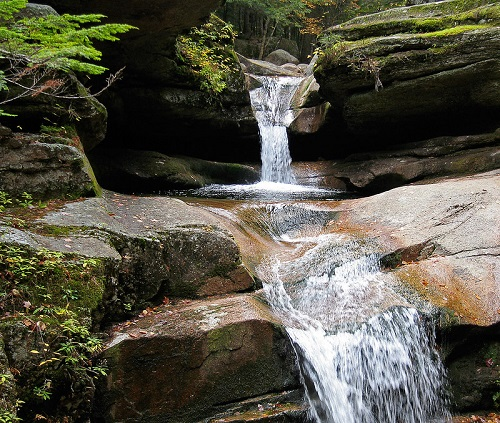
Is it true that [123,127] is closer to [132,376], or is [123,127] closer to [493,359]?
[132,376]

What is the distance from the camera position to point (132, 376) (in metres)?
4.41

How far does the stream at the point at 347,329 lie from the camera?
5141mm

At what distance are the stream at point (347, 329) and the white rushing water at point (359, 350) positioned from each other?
11mm

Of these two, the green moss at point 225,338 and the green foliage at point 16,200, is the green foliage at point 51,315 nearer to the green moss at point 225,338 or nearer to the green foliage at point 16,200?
the green moss at point 225,338

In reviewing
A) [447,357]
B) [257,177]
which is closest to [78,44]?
[447,357]

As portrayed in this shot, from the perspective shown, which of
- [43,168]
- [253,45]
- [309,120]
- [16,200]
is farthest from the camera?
[253,45]

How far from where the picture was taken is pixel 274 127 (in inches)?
603

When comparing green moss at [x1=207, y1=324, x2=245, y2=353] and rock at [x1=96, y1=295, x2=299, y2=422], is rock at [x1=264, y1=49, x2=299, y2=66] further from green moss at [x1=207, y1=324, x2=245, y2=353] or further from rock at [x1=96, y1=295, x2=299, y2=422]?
green moss at [x1=207, y1=324, x2=245, y2=353]

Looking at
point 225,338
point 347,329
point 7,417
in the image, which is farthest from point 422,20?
point 7,417

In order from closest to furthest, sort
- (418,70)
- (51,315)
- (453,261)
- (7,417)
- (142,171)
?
(7,417) < (51,315) < (453,261) < (418,70) < (142,171)

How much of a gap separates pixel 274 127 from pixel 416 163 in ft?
16.8

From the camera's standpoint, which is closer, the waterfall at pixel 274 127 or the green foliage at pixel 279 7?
the waterfall at pixel 274 127

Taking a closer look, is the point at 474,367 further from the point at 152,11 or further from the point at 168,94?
the point at 168,94

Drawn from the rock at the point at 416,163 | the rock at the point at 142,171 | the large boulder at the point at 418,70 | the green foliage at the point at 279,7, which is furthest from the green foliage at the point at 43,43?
the green foliage at the point at 279,7
